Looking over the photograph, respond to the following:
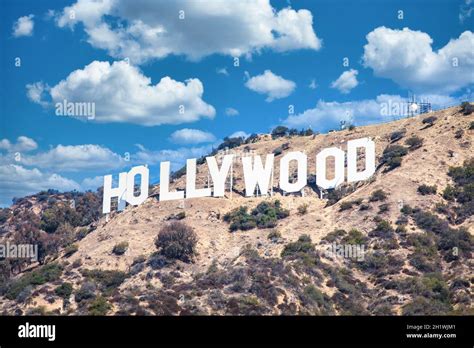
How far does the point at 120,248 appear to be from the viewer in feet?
217

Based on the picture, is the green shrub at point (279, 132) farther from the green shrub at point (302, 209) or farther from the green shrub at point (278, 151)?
the green shrub at point (302, 209)

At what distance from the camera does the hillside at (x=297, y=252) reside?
47.8 m

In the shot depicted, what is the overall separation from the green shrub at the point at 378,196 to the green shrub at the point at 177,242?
2015 cm

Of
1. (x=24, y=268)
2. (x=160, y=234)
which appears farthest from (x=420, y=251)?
(x=24, y=268)

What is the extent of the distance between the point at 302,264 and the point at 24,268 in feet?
121

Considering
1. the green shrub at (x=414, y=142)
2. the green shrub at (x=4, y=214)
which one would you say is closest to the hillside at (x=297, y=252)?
the green shrub at (x=414, y=142)

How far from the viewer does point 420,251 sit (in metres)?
55.5

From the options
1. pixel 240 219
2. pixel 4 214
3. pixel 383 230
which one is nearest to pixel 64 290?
pixel 240 219

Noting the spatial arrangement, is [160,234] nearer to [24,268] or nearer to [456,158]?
[24,268]

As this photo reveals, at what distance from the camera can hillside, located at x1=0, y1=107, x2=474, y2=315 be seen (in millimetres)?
47812

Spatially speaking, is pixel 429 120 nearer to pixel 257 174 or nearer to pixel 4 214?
pixel 257 174
